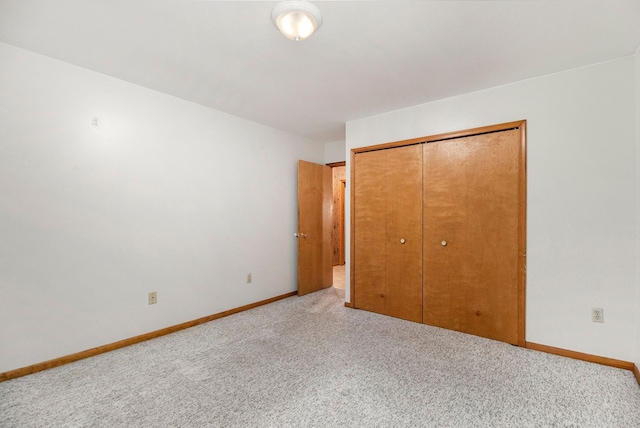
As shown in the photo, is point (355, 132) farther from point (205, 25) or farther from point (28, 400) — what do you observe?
point (28, 400)

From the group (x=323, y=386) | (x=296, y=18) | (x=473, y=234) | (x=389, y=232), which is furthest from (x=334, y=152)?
(x=323, y=386)

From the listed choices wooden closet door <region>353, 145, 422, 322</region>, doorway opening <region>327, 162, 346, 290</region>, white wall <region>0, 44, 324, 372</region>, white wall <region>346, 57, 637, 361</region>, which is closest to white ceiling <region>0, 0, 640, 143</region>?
white wall <region>346, 57, 637, 361</region>

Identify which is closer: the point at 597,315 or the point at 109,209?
the point at 597,315

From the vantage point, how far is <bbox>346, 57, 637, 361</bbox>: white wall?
2.17 m

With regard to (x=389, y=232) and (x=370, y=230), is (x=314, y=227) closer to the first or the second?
(x=370, y=230)

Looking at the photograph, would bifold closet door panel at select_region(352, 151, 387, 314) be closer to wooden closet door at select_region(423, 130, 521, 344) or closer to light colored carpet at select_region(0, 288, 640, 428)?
wooden closet door at select_region(423, 130, 521, 344)

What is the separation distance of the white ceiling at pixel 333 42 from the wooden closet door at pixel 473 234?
2.09 ft

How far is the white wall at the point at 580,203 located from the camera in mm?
2166

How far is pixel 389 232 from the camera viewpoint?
333cm

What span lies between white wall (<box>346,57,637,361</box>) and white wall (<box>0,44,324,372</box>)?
3.02 meters

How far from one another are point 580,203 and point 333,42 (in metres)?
2.34

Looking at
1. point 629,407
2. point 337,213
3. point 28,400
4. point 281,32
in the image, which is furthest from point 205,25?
point 337,213

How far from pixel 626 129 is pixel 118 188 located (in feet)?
13.8

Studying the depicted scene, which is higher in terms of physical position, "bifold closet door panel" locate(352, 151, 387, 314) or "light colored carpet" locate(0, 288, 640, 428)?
"bifold closet door panel" locate(352, 151, 387, 314)
